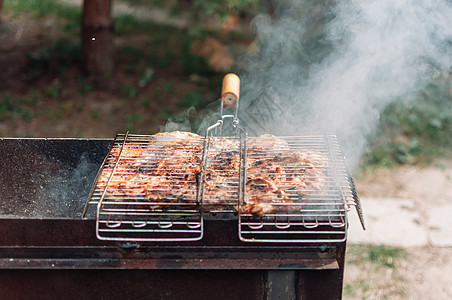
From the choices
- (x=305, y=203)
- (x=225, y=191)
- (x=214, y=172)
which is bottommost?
(x=305, y=203)

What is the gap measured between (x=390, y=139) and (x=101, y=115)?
4874mm

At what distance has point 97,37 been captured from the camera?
8.53m

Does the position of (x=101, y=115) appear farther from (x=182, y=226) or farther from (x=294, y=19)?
(x=182, y=226)

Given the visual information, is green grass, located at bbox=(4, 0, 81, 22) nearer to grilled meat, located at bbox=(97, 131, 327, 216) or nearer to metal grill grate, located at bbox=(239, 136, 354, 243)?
grilled meat, located at bbox=(97, 131, 327, 216)

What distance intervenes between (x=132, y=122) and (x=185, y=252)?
518 cm

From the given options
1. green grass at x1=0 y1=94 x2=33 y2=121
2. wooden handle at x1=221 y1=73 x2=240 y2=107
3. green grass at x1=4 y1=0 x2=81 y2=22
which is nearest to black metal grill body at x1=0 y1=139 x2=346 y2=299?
wooden handle at x1=221 y1=73 x2=240 y2=107

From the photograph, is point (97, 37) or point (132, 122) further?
point (97, 37)

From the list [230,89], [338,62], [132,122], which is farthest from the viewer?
[132,122]

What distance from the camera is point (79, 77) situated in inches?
356

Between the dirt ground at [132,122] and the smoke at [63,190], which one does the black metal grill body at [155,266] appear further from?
the dirt ground at [132,122]

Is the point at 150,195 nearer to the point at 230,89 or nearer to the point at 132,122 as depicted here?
the point at 230,89

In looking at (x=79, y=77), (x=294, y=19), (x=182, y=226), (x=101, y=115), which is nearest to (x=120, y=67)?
(x=79, y=77)

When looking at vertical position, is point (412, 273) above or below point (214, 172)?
below

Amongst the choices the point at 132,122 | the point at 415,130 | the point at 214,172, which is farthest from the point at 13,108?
the point at 415,130
